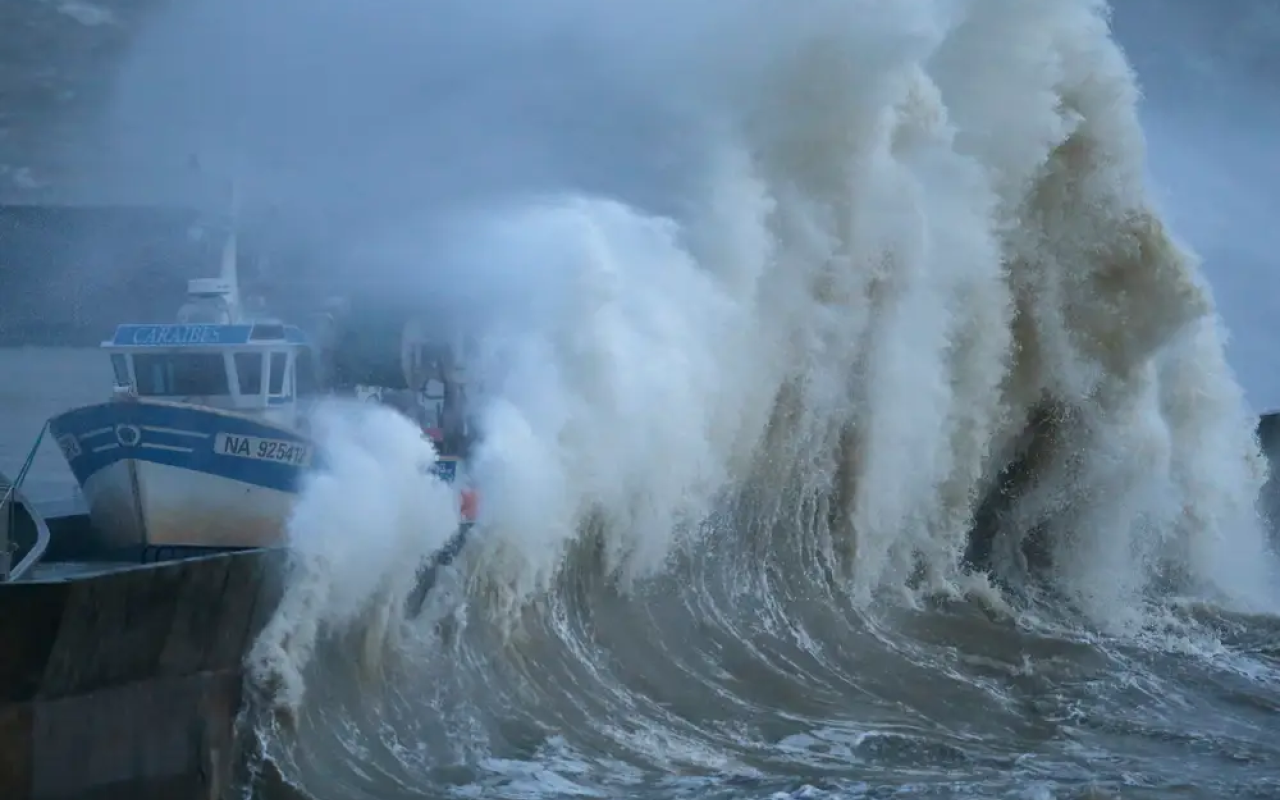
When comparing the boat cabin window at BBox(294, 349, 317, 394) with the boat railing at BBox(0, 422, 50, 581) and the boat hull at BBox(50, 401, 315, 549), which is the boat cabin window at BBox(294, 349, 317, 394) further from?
the boat railing at BBox(0, 422, 50, 581)

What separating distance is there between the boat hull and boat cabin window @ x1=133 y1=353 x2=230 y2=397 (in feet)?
1.78

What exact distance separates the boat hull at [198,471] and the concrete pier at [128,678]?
108 cm

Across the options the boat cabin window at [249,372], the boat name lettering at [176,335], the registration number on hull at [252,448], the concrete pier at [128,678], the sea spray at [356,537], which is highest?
the boat name lettering at [176,335]

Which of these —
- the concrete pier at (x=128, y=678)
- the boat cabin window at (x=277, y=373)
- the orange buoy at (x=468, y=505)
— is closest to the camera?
the concrete pier at (x=128, y=678)

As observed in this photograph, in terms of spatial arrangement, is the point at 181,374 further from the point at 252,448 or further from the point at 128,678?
the point at 128,678

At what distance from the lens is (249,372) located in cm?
1129

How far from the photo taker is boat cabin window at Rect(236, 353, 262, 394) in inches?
444

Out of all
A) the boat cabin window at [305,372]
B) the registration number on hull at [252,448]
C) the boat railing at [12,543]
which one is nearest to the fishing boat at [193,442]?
the registration number on hull at [252,448]

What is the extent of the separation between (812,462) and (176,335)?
18.8ft

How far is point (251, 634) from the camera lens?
9.50 m

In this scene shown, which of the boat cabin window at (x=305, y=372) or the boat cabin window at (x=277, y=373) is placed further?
the boat cabin window at (x=305, y=372)

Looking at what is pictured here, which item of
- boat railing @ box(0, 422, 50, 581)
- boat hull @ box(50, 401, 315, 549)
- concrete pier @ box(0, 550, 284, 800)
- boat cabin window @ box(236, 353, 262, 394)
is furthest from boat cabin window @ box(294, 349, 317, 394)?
concrete pier @ box(0, 550, 284, 800)

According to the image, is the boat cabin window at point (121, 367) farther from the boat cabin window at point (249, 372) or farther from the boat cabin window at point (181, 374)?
the boat cabin window at point (249, 372)

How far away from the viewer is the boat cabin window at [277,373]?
1137 centimetres
